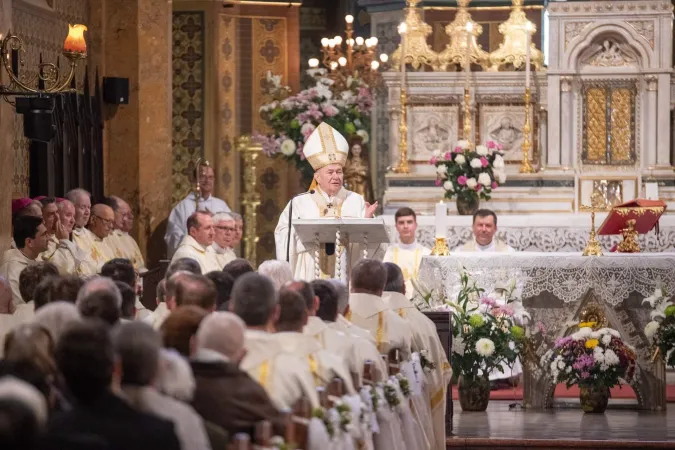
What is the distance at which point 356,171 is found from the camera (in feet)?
52.5

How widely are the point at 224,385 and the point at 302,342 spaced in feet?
3.51

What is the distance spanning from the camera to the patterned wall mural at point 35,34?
1193cm

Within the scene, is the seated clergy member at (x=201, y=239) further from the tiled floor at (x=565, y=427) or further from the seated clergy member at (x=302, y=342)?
the seated clergy member at (x=302, y=342)

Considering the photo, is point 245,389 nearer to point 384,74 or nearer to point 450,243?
point 450,243

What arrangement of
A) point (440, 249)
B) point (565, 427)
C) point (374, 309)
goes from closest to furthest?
point (374, 309), point (565, 427), point (440, 249)

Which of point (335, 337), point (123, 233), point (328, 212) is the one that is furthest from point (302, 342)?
point (123, 233)

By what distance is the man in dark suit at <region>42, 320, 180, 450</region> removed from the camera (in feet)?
13.6

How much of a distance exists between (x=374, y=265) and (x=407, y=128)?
684cm

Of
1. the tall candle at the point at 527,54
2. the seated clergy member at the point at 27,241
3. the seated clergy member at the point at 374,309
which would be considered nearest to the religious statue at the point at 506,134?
the tall candle at the point at 527,54

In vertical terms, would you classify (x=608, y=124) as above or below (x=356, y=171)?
above

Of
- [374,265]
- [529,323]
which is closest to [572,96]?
[529,323]

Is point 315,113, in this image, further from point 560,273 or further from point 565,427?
point 565,427

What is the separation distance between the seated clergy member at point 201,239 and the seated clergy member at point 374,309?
419 cm

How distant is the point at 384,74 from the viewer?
14.8 meters
